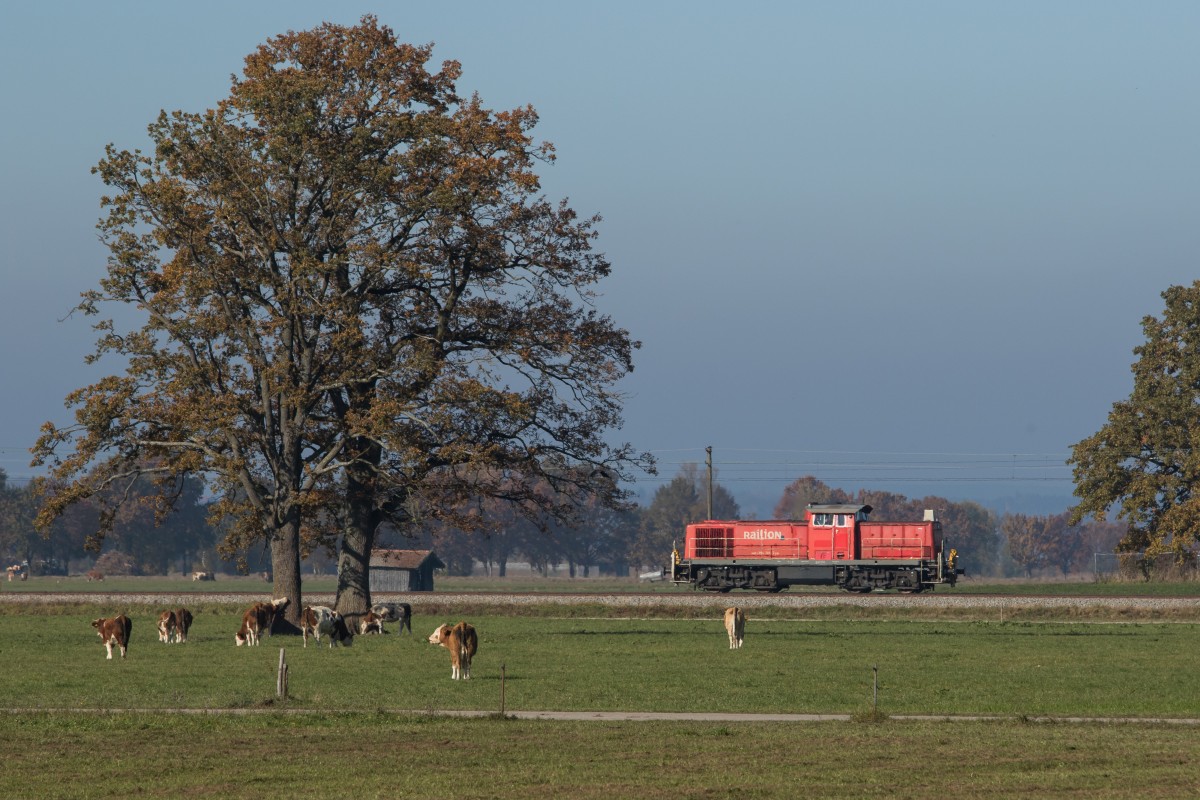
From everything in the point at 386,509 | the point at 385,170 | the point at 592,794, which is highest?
the point at 385,170

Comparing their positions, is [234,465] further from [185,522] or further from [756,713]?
[185,522]

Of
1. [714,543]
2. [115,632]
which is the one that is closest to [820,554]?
[714,543]

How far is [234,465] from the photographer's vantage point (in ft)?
164

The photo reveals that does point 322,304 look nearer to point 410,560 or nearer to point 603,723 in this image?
point 603,723

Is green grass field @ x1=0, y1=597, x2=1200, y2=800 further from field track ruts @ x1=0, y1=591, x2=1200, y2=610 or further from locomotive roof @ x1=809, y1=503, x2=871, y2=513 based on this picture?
locomotive roof @ x1=809, y1=503, x2=871, y2=513

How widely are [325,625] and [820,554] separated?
41.3 meters

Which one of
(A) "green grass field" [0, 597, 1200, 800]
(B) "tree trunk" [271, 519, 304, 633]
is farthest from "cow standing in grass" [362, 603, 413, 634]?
(A) "green grass field" [0, 597, 1200, 800]

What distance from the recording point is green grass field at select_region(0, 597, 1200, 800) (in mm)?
20891

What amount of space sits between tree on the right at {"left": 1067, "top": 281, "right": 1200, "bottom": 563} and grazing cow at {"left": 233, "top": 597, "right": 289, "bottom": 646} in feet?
175

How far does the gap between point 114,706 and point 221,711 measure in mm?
2534

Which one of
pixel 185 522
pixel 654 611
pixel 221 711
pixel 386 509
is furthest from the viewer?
pixel 185 522

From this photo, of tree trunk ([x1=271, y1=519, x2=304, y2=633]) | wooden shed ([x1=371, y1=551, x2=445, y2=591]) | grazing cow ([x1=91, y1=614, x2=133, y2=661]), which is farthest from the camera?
wooden shed ([x1=371, y1=551, x2=445, y2=591])

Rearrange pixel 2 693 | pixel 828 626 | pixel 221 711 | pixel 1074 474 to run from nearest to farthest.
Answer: pixel 221 711 < pixel 2 693 < pixel 828 626 < pixel 1074 474

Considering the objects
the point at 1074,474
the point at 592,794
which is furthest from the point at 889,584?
the point at 592,794
